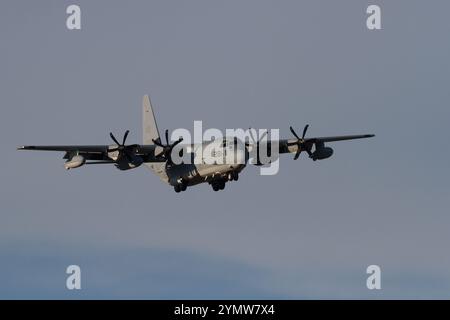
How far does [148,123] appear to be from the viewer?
77.8 meters

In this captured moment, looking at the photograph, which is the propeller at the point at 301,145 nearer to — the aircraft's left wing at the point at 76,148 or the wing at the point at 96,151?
the wing at the point at 96,151

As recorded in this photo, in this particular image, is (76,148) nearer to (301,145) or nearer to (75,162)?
(75,162)

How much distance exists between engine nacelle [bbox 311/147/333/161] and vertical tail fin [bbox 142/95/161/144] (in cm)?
1291

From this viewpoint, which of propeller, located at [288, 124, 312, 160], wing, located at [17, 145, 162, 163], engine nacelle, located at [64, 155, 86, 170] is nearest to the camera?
engine nacelle, located at [64, 155, 86, 170]

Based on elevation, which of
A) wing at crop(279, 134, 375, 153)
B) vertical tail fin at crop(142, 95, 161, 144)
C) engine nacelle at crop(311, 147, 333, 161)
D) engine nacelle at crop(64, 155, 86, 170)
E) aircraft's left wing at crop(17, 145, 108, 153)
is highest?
vertical tail fin at crop(142, 95, 161, 144)

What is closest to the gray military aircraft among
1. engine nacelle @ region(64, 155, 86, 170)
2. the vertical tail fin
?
engine nacelle @ region(64, 155, 86, 170)

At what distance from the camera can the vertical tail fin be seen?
76.9 meters

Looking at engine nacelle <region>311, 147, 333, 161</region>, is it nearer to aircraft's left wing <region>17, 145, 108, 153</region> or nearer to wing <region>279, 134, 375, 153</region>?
wing <region>279, 134, 375, 153</region>

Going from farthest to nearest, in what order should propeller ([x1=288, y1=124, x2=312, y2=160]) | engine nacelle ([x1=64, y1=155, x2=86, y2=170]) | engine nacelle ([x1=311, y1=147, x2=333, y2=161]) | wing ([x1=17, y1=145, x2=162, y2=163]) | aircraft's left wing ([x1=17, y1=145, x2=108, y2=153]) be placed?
engine nacelle ([x1=311, y1=147, x2=333, y2=161]) < propeller ([x1=288, y1=124, x2=312, y2=160]) < wing ([x1=17, y1=145, x2=162, y2=163]) < engine nacelle ([x1=64, y1=155, x2=86, y2=170]) < aircraft's left wing ([x1=17, y1=145, x2=108, y2=153])
